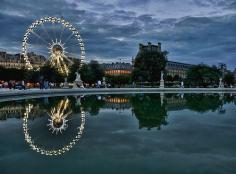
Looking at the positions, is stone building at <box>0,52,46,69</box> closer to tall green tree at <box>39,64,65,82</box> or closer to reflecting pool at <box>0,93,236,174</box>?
tall green tree at <box>39,64,65,82</box>

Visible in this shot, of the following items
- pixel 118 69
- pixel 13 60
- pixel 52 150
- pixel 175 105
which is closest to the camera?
pixel 52 150

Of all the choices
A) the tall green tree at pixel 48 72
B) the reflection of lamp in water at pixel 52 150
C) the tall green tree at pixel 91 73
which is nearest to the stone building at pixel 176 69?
the tall green tree at pixel 91 73

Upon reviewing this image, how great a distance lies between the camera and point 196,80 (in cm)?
8225

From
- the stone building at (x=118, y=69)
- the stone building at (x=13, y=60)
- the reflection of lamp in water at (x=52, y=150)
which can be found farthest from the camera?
the stone building at (x=118, y=69)

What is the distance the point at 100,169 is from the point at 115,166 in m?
0.35

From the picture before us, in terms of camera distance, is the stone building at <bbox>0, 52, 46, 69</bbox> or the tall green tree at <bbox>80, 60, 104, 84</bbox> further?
the stone building at <bbox>0, 52, 46, 69</bbox>

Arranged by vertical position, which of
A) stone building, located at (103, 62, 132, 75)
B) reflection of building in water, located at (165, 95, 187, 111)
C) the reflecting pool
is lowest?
the reflecting pool

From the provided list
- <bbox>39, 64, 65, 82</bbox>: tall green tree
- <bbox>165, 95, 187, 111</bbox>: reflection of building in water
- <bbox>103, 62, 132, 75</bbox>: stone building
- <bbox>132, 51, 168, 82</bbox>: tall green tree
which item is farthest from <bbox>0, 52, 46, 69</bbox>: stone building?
<bbox>165, 95, 187, 111</bbox>: reflection of building in water

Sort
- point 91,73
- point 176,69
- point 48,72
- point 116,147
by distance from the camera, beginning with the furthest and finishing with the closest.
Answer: point 176,69 → point 91,73 → point 48,72 → point 116,147

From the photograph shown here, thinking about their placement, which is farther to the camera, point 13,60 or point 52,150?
point 13,60

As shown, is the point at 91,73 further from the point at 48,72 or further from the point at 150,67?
the point at 48,72

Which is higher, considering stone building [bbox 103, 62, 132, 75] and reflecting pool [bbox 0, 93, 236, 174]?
stone building [bbox 103, 62, 132, 75]

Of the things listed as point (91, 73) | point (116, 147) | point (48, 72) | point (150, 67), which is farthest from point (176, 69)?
point (116, 147)

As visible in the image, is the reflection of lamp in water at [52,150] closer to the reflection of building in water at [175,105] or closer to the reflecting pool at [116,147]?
the reflecting pool at [116,147]
